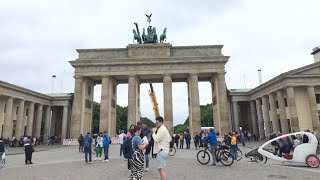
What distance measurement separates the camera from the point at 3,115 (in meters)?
41.4

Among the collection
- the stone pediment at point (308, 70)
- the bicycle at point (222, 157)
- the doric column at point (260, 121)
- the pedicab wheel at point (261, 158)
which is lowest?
the pedicab wheel at point (261, 158)

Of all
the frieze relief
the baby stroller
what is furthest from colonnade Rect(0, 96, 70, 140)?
the baby stroller

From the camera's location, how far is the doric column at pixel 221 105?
42719 millimetres

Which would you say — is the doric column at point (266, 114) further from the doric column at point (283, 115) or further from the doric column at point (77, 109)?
the doric column at point (77, 109)

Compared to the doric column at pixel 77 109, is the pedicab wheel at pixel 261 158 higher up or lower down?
lower down

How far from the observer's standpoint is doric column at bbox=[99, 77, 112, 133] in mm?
43625

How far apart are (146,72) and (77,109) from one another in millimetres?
13843

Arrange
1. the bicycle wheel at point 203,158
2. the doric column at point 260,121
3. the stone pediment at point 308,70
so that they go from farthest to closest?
1. the doric column at point 260,121
2. the stone pediment at point 308,70
3. the bicycle wheel at point 203,158

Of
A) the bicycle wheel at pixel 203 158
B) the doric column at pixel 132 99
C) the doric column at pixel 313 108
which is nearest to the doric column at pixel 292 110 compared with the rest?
the doric column at pixel 313 108

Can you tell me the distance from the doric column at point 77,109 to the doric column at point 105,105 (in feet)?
12.7

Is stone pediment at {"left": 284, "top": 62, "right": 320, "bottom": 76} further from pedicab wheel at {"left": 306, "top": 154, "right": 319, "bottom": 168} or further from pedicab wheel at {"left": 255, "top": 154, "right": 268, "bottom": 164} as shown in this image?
pedicab wheel at {"left": 306, "top": 154, "right": 319, "bottom": 168}

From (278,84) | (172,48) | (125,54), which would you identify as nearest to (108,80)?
(125,54)

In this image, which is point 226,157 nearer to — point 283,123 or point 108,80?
point 283,123

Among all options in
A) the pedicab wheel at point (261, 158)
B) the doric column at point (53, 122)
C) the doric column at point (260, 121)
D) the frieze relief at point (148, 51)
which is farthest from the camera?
the doric column at point (53, 122)
